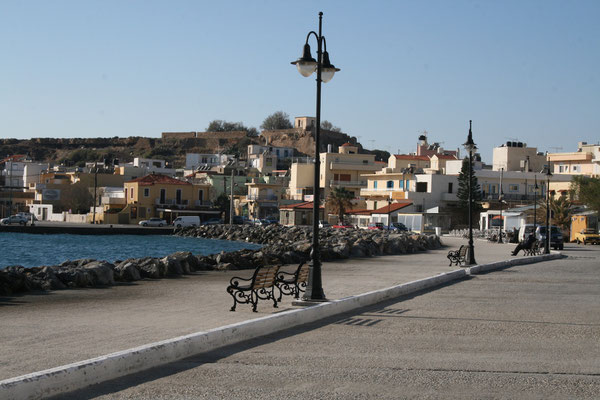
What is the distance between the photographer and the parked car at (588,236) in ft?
188

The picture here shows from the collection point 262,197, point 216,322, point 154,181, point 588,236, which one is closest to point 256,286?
point 216,322

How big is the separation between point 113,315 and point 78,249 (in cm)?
4603

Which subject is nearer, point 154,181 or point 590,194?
point 590,194

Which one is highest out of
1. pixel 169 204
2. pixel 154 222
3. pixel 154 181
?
pixel 154 181

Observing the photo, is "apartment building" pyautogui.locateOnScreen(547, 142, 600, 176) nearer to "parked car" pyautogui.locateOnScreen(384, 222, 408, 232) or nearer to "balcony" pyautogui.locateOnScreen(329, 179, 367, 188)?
"balcony" pyautogui.locateOnScreen(329, 179, 367, 188)

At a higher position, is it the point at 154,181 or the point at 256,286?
the point at 154,181

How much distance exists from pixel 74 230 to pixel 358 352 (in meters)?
73.9

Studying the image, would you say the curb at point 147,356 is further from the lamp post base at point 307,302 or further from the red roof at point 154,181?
the red roof at point 154,181

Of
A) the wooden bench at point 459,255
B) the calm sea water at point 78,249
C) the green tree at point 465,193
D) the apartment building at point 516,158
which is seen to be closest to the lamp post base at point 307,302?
the wooden bench at point 459,255

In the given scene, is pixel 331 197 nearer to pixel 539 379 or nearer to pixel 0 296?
pixel 0 296

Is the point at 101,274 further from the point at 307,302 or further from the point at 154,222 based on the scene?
the point at 154,222

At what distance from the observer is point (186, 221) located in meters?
87.5

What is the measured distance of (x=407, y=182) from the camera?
293ft

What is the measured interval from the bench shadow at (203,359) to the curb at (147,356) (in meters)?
0.08
